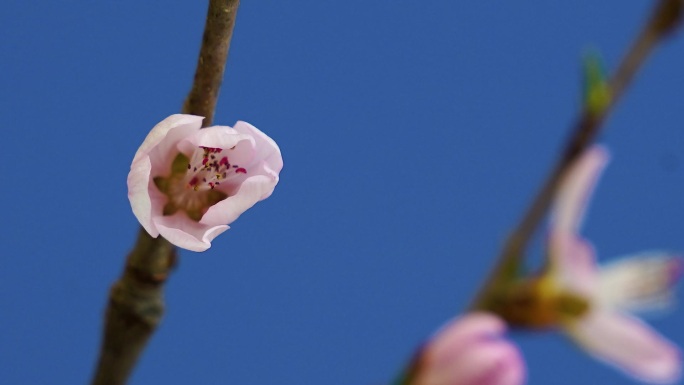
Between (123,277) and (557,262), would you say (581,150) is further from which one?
(123,277)

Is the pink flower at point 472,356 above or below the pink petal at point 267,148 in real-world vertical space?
below

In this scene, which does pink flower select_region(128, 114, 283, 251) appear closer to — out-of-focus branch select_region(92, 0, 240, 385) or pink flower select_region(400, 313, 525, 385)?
out-of-focus branch select_region(92, 0, 240, 385)

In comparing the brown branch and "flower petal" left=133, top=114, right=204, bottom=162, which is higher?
the brown branch

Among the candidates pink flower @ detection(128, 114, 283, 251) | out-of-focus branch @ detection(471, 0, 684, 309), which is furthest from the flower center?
out-of-focus branch @ detection(471, 0, 684, 309)

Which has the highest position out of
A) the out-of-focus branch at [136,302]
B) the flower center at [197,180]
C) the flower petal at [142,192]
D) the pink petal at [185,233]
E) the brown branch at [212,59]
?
the brown branch at [212,59]

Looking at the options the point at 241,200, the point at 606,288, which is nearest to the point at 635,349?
the point at 606,288

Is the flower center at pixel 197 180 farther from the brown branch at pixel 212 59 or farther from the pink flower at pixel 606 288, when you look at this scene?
the pink flower at pixel 606 288

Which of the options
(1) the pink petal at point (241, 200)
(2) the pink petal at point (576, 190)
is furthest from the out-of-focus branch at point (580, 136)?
(1) the pink petal at point (241, 200)
